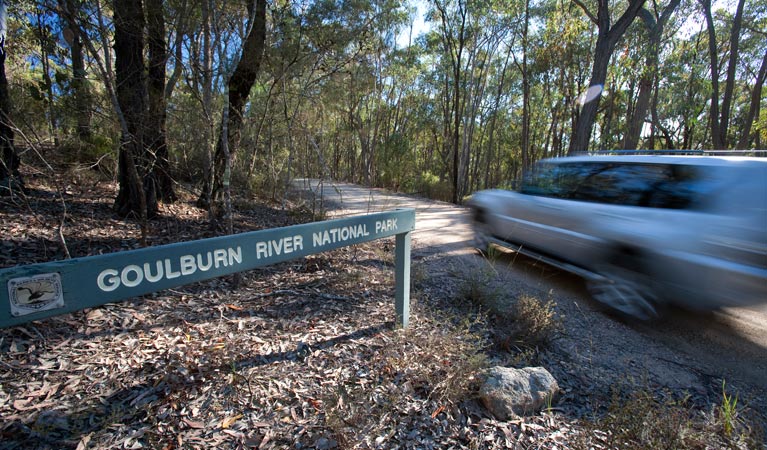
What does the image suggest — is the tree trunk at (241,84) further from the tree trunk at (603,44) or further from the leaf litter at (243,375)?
the tree trunk at (603,44)

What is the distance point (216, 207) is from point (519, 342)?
539 centimetres

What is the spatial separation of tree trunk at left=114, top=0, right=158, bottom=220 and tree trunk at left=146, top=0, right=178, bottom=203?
0.15 metres

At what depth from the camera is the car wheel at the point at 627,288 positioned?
12.8 ft

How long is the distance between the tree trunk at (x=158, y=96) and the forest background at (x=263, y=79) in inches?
1.2

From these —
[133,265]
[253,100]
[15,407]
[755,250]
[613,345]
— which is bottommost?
[613,345]

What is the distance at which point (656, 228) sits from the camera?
3.70 meters

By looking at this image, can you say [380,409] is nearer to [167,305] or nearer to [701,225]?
[167,305]

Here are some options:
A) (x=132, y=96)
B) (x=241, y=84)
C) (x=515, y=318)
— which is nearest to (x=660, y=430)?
(x=515, y=318)

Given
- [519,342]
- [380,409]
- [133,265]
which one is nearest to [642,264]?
[519,342]

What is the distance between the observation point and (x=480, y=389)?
8.75 feet

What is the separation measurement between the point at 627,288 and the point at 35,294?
15.6ft

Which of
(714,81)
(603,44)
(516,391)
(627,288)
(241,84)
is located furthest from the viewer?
(714,81)

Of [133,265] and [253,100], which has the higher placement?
[253,100]

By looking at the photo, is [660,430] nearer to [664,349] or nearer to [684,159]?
[664,349]
